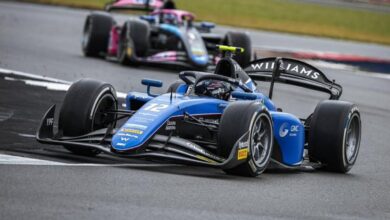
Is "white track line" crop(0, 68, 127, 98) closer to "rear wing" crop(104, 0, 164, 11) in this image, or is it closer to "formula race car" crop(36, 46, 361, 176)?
"formula race car" crop(36, 46, 361, 176)

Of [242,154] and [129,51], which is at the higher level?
[242,154]

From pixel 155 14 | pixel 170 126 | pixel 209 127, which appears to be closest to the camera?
pixel 170 126

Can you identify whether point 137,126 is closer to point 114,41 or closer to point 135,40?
point 135,40

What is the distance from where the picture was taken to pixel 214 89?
10227 mm

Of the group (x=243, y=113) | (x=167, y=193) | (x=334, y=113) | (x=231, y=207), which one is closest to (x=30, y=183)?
(x=167, y=193)

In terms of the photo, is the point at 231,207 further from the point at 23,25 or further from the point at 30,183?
the point at 23,25

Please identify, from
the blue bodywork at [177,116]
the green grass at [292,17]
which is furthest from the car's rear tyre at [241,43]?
the green grass at [292,17]

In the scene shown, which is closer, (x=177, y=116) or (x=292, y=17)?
(x=177, y=116)

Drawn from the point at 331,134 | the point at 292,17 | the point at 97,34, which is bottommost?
the point at 292,17

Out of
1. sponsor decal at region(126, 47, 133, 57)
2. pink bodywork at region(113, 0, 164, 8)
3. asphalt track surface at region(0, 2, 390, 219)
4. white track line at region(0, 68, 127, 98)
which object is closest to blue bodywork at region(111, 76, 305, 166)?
asphalt track surface at region(0, 2, 390, 219)

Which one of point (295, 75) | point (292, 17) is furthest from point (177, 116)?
point (292, 17)

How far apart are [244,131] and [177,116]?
774 millimetres

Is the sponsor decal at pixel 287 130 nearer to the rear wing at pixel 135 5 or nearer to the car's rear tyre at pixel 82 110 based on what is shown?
the car's rear tyre at pixel 82 110

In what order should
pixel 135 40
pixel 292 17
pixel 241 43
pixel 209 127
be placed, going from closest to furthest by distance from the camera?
pixel 209 127 < pixel 135 40 < pixel 241 43 < pixel 292 17
